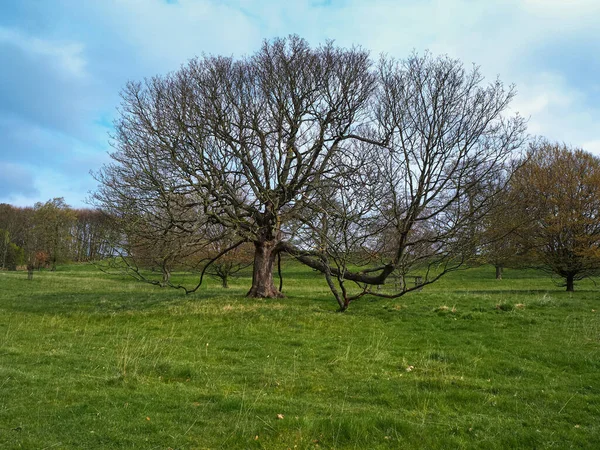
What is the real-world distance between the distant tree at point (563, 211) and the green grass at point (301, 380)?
12.3 metres

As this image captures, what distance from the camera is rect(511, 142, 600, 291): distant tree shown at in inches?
912

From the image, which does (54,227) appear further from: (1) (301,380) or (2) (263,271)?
(1) (301,380)

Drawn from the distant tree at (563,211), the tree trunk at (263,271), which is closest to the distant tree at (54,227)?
the tree trunk at (263,271)

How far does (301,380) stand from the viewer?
6426mm

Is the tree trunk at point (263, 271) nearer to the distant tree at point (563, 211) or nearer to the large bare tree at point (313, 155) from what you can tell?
the large bare tree at point (313, 155)

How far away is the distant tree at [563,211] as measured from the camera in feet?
76.0

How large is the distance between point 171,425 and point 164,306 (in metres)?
11.1

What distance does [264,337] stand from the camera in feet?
32.8

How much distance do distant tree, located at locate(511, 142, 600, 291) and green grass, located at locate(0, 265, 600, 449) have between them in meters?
12.3

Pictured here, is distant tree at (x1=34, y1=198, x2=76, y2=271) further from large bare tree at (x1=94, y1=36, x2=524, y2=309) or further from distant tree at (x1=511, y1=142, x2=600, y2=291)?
distant tree at (x1=511, y1=142, x2=600, y2=291)

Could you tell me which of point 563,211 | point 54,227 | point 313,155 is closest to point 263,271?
point 313,155

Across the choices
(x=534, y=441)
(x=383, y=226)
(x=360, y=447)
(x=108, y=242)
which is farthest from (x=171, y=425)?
(x=108, y=242)

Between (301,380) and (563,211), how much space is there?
22.6m

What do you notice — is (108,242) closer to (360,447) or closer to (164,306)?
(164,306)
